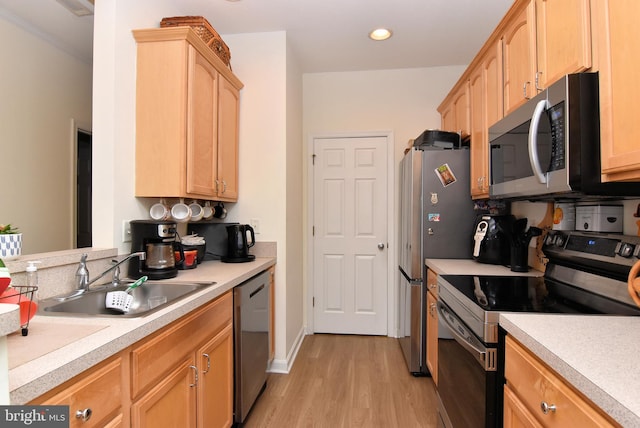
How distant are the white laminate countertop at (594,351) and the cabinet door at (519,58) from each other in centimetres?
105

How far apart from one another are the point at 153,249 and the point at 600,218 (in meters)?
2.18

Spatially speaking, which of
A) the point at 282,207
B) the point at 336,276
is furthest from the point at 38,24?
the point at 336,276

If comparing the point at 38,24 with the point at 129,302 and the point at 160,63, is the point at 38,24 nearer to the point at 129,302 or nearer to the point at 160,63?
the point at 160,63

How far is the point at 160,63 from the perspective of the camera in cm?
182

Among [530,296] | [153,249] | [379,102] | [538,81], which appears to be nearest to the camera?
[530,296]

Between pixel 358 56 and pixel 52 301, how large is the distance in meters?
2.88

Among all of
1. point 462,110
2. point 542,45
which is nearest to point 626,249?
point 542,45

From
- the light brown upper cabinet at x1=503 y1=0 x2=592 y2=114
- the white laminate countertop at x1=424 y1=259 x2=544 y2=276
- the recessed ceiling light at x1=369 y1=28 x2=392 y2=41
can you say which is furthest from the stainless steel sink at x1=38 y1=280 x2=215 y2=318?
the recessed ceiling light at x1=369 y1=28 x2=392 y2=41

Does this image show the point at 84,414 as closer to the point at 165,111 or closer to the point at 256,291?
the point at 256,291

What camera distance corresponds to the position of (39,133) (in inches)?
98.9

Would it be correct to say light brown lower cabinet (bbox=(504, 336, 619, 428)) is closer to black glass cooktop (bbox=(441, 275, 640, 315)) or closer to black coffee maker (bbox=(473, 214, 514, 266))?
black glass cooktop (bbox=(441, 275, 640, 315))

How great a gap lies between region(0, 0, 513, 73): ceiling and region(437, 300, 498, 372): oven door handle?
2.06 metres

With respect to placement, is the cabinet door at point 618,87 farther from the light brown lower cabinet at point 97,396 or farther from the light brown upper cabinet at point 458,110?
the light brown lower cabinet at point 97,396

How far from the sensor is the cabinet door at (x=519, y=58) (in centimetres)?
150
